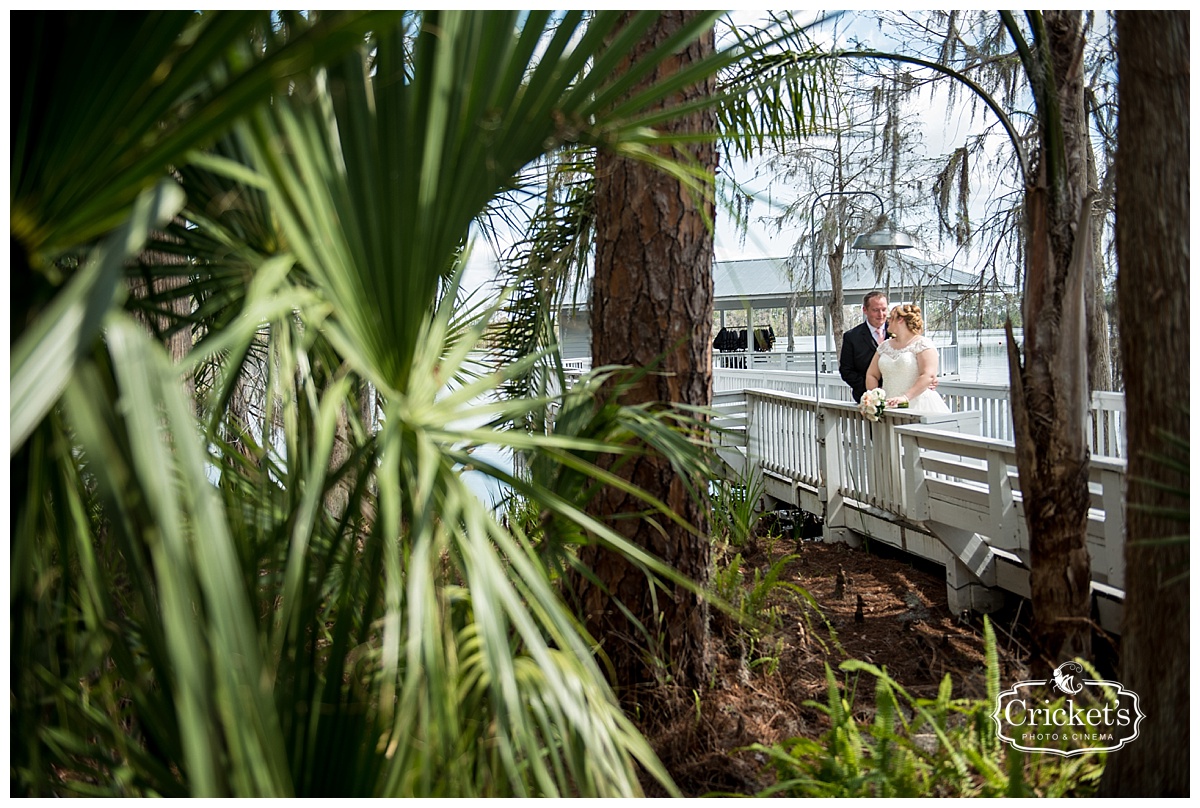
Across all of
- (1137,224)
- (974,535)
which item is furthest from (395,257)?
(974,535)

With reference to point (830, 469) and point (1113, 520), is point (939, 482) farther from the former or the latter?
point (830, 469)

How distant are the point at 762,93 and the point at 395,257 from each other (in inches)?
97.4

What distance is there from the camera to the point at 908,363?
560 cm

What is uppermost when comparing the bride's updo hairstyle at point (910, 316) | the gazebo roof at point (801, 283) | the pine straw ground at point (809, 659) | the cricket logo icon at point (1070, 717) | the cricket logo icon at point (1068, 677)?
the gazebo roof at point (801, 283)

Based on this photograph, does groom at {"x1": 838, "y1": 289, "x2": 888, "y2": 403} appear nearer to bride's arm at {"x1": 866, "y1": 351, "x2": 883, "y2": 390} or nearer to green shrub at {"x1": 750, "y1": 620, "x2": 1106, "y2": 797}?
bride's arm at {"x1": 866, "y1": 351, "x2": 883, "y2": 390}

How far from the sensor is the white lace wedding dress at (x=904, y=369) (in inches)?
218

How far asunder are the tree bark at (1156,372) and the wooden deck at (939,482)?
1129mm

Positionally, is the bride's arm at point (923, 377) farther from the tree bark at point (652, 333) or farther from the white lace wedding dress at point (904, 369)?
the tree bark at point (652, 333)

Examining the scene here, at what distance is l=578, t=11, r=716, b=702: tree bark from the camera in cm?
275

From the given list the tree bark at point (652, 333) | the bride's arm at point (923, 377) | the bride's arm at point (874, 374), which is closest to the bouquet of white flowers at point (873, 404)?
the bride's arm at point (923, 377)

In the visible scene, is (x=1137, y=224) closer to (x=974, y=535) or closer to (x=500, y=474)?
(x=500, y=474)

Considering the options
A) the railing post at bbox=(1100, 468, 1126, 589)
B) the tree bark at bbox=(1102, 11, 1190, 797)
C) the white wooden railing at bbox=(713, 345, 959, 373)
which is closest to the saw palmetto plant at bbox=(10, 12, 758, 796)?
the tree bark at bbox=(1102, 11, 1190, 797)

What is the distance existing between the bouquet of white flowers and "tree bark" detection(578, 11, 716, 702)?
2.74m

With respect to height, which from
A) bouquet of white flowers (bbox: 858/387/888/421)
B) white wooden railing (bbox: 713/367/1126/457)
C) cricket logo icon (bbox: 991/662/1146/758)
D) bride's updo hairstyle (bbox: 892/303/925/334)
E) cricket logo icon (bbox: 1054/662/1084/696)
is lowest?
cricket logo icon (bbox: 1054/662/1084/696)
